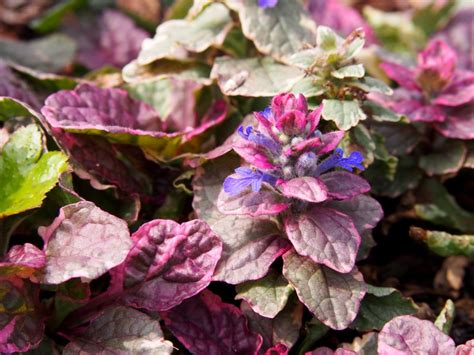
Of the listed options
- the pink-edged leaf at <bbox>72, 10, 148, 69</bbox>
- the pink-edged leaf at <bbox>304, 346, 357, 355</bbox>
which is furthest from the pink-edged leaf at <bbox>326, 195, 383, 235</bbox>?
the pink-edged leaf at <bbox>72, 10, 148, 69</bbox>

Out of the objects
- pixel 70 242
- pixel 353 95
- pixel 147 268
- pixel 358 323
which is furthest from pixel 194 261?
pixel 353 95

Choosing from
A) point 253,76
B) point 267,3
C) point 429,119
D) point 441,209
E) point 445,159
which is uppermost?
point 267,3

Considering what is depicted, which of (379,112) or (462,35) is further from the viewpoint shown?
(462,35)

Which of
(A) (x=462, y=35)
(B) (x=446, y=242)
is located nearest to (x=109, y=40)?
(A) (x=462, y=35)

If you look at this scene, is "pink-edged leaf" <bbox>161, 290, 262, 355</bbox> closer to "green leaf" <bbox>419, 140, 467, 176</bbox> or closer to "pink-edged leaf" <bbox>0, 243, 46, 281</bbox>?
"pink-edged leaf" <bbox>0, 243, 46, 281</bbox>

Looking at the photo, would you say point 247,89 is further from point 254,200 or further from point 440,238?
point 440,238

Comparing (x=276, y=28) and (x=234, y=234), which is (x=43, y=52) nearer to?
(x=276, y=28)
